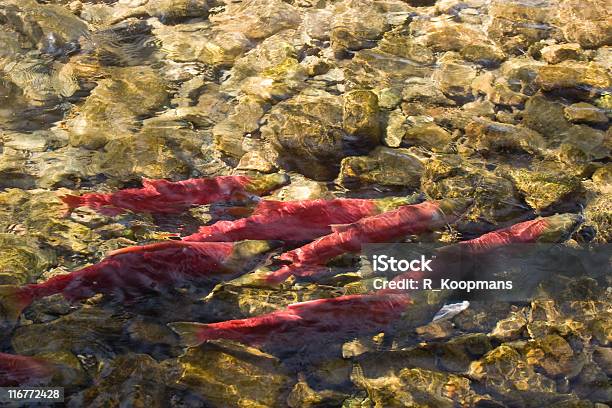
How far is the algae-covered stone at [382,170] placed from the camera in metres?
5.39

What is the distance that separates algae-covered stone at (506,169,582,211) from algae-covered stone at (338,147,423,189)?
810 mm

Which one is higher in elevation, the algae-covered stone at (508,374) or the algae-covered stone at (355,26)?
the algae-covered stone at (355,26)

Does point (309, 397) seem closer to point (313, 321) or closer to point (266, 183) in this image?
point (313, 321)

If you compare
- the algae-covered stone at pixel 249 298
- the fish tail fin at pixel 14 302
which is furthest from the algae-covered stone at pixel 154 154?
the fish tail fin at pixel 14 302

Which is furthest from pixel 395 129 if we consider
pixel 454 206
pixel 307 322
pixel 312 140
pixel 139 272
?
pixel 139 272

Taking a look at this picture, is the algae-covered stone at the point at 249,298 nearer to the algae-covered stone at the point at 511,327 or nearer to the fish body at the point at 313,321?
the fish body at the point at 313,321

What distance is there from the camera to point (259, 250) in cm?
469

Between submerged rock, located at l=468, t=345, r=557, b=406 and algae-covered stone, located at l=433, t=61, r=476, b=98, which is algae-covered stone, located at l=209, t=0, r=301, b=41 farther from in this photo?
submerged rock, located at l=468, t=345, r=557, b=406

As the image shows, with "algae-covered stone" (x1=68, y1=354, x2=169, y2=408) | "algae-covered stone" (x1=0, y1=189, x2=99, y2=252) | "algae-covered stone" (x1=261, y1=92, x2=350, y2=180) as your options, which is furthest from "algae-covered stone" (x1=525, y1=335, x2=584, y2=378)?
"algae-covered stone" (x1=0, y1=189, x2=99, y2=252)

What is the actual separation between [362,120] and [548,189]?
5.17 feet

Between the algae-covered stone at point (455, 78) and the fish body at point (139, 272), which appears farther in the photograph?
the algae-covered stone at point (455, 78)

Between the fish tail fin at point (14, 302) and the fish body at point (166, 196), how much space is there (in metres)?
1.04

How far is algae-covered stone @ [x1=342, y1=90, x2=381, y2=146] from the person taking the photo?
18.8 ft

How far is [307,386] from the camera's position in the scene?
3.81 metres
